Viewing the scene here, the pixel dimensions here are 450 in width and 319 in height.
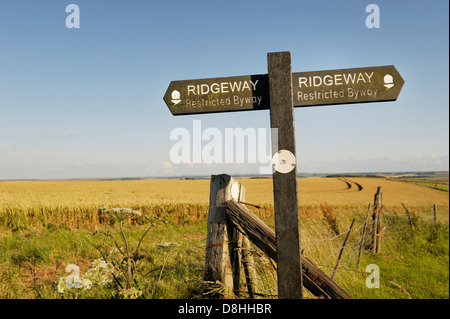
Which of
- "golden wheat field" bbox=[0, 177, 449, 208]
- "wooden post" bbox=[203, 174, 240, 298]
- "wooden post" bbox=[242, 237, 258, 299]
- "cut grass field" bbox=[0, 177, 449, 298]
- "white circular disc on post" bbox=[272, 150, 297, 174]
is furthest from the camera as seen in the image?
"golden wheat field" bbox=[0, 177, 449, 208]

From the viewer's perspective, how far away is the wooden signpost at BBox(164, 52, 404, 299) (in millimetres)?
2141

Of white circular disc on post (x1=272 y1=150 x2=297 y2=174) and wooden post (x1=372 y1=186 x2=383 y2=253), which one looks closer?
white circular disc on post (x1=272 y1=150 x2=297 y2=174)

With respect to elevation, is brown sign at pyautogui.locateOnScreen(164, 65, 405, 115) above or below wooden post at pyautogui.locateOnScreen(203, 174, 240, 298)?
above

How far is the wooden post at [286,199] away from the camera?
7.00ft

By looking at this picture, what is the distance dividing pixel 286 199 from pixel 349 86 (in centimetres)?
106

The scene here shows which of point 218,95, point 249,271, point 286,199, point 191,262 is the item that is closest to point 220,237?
point 249,271

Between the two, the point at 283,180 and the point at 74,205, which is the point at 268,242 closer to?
the point at 283,180

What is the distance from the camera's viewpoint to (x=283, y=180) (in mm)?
2156

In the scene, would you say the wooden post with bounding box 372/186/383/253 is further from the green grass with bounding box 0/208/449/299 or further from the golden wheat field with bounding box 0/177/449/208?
the golden wheat field with bounding box 0/177/449/208

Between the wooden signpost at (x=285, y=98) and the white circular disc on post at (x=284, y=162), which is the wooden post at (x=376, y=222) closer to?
the wooden signpost at (x=285, y=98)

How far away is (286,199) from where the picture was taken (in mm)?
2152

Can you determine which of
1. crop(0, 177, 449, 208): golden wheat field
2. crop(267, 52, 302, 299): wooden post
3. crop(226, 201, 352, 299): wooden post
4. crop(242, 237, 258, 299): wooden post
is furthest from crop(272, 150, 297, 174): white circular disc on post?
crop(0, 177, 449, 208): golden wheat field
